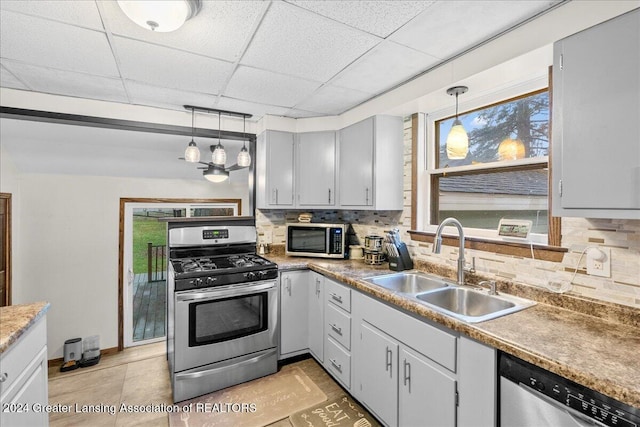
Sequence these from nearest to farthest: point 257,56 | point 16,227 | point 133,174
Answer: point 257,56 → point 16,227 → point 133,174

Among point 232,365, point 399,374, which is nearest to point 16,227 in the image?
point 232,365

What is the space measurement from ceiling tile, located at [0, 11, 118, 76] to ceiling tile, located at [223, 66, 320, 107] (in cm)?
78

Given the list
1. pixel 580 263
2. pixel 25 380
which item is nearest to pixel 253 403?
pixel 25 380

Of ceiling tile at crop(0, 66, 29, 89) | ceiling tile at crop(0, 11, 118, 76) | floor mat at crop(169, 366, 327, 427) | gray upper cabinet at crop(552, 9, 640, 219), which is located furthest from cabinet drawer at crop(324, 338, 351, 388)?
ceiling tile at crop(0, 66, 29, 89)

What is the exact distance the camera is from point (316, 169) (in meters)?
3.05

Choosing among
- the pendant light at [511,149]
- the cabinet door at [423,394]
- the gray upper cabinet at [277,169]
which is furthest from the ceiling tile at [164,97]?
the cabinet door at [423,394]

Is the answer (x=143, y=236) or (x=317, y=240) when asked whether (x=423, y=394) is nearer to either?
(x=317, y=240)

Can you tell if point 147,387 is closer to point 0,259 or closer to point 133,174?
point 0,259

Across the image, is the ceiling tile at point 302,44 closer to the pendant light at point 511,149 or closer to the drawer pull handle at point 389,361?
the pendant light at point 511,149

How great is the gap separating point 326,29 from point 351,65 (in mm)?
439

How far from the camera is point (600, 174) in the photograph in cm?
118

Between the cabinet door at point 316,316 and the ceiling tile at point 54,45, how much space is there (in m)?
2.16

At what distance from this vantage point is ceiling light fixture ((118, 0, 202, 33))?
4.00ft

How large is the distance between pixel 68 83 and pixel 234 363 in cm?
247
